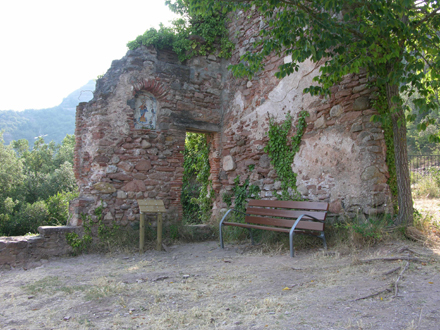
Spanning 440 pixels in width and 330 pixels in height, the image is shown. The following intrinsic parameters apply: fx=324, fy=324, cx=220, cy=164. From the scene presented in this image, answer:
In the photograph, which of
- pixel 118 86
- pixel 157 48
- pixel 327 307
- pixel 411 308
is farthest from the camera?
pixel 157 48

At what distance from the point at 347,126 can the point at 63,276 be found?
15.0ft

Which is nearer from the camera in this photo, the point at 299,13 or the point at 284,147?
the point at 299,13

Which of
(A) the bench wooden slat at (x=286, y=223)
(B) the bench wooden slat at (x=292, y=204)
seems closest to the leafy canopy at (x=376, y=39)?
(B) the bench wooden slat at (x=292, y=204)

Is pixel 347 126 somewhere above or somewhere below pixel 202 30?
below

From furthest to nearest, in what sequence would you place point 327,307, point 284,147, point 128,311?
point 284,147, point 128,311, point 327,307

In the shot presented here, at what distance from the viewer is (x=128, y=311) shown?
292 centimetres

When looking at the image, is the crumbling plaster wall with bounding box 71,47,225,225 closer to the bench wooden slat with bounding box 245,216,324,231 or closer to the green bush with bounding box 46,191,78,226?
the bench wooden slat with bounding box 245,216,324,231

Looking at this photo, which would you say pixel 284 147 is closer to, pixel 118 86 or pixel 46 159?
pixel 118 86

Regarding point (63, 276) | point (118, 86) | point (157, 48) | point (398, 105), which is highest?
point (157, 48)

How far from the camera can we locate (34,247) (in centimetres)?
526

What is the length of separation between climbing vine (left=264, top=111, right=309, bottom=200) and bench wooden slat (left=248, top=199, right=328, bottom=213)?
31 centimetres

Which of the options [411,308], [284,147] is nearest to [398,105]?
[284,147]

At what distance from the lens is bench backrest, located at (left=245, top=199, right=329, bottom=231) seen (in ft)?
15.3

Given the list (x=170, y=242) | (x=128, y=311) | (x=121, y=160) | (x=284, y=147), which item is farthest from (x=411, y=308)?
(x=121, y=160)
